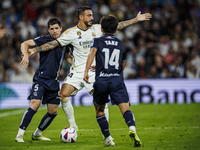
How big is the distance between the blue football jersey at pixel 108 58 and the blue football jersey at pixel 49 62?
164cm

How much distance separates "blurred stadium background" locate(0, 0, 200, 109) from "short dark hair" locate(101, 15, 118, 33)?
9.89 metres

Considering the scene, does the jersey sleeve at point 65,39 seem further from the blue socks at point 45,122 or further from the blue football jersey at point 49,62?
the blue socks at point 45,122

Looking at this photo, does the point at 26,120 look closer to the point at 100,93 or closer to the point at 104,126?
the point at 104,126

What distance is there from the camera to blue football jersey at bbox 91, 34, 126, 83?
557cm

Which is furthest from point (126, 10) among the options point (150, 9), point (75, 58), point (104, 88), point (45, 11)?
point (104, 88)

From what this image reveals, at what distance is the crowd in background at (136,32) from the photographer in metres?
16.0

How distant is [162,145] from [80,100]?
985 cm

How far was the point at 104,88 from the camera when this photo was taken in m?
5.54

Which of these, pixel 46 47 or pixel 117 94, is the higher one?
pixel 46 47

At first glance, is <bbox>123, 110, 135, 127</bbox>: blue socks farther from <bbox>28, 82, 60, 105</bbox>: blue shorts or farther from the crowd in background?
the crowd in background

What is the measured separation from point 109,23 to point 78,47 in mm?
1692

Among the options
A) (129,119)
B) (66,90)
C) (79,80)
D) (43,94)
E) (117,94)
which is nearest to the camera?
(129,119)

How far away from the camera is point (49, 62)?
6.98 meters

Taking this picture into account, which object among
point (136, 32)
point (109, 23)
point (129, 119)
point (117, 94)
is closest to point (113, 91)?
point (117, 94)
